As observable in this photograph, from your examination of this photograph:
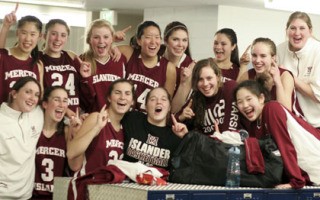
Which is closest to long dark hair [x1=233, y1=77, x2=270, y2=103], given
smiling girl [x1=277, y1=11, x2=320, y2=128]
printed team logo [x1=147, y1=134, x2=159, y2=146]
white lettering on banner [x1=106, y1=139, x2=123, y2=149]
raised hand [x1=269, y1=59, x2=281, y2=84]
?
raised hand [x1=269, y1=59, x2=281, y2=84]

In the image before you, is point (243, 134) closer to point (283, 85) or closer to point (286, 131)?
point (286, 131)

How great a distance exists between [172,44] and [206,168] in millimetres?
1396

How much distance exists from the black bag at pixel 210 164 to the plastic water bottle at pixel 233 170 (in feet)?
0.10

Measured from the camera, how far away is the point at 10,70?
4898mm

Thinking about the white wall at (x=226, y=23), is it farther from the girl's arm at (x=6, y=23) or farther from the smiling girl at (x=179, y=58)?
the girl's arm at (x=6, y=23)

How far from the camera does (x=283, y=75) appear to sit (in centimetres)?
479

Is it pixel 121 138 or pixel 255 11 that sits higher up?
pixel 255 11

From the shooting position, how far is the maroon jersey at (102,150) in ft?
14.7

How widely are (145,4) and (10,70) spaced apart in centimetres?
723

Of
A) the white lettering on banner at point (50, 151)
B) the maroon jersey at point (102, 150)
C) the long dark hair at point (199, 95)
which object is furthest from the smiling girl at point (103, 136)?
the long dark hair at point (199, 95)

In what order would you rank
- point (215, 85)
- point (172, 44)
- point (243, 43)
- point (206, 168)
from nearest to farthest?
point (206, 168) → point (215, 85) → point (172, 44) → point (243, 43)

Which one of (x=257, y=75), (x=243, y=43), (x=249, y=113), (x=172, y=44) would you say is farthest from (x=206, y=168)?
(x=243, y=43)

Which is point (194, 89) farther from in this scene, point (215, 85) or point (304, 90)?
point (304, 90)

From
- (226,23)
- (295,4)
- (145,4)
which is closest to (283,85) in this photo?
(295,4)
